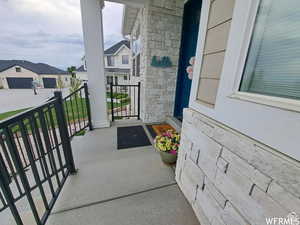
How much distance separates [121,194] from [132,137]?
1295mm

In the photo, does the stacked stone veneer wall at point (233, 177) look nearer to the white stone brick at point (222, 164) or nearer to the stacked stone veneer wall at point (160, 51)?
the white stone brick at point (222, 164)

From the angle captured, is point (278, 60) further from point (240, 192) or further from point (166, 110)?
point (166, 110)

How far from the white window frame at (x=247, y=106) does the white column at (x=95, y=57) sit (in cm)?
225

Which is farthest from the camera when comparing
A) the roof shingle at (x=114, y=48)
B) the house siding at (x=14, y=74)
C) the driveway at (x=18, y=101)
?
the house siding at (x=14, y=74)

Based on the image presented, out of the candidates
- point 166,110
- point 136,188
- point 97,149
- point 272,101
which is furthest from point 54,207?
point 166,110

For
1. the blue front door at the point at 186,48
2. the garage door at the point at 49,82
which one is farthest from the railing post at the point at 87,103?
the garage door at the point at 49,82

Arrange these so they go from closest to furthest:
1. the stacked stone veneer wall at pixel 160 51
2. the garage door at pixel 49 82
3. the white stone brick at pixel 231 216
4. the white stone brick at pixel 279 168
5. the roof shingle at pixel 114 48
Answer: the white stone brick at pixel 279 168
the white stone brick at pixel 231 216
the stacked stone veneer wall at pixel 160 51
the roof shingle at pixel 114 48
the garage door at pixel 49 82

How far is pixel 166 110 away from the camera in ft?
11.0

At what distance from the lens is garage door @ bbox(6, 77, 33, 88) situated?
703 inches

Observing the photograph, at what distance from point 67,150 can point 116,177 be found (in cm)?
72

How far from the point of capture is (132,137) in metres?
2.65

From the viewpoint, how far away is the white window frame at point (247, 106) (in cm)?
56

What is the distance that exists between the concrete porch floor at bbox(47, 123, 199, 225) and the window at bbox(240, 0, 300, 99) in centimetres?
132

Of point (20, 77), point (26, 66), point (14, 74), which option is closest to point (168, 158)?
point (20, 77)
